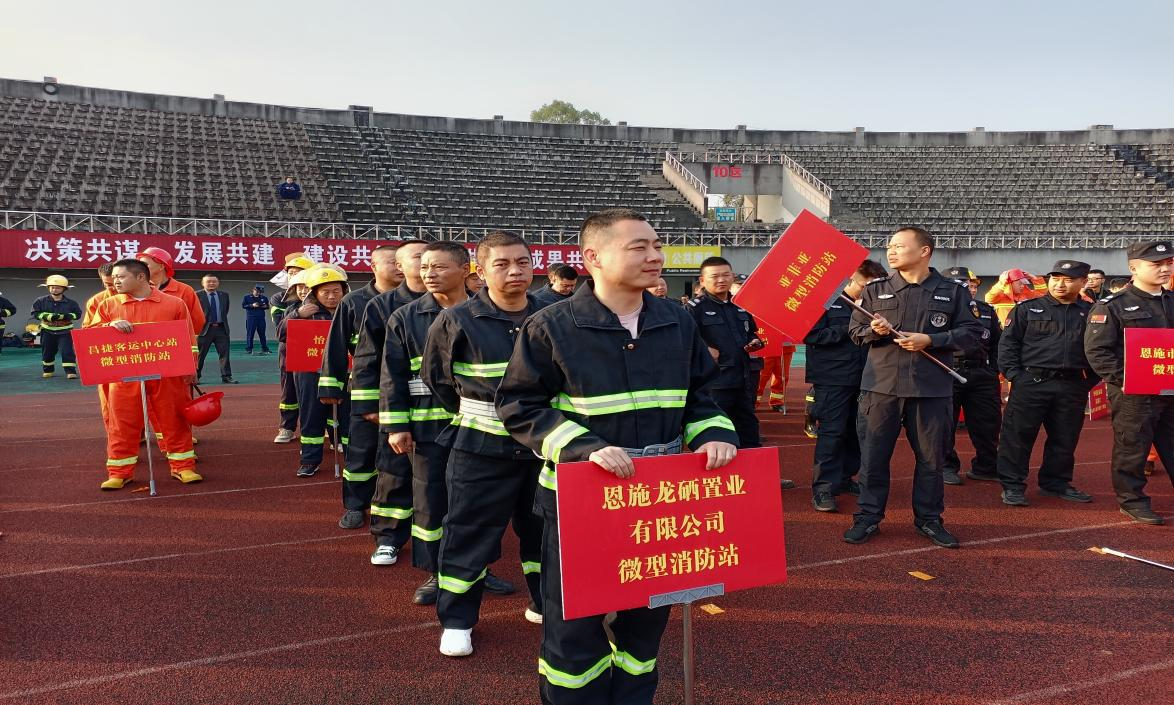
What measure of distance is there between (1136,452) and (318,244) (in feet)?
57.9

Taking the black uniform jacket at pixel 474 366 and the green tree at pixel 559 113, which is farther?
the green tree at pixel 559 113

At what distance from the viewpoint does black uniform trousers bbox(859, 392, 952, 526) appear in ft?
14.3

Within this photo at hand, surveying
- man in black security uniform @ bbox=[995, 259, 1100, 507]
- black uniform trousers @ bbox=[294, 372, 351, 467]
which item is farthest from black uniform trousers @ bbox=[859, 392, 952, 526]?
black uniform trousers @ bbox=[294, 372, 351, 467]

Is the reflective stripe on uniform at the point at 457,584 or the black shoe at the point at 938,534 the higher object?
the reflective stripe on uniform at the point at 457,584

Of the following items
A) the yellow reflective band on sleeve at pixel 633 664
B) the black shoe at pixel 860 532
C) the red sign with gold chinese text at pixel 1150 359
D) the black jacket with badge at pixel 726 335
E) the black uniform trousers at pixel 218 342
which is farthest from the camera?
the black uniform trousers at pixel 218 342

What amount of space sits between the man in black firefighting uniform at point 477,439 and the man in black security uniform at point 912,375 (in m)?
2.36

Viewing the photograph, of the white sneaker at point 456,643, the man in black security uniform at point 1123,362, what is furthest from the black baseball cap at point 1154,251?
the white sneaker at point 456,643

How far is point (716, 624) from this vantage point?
3.43m

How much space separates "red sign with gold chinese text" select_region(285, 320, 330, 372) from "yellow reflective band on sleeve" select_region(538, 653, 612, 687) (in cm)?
423

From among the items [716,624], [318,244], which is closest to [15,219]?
[318,244]

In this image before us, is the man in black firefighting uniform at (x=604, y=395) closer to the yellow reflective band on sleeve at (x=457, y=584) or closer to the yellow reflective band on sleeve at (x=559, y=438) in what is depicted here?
the yellow reflective band on sleeve at (x=559, y=438)

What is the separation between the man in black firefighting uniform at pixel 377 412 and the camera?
407cm

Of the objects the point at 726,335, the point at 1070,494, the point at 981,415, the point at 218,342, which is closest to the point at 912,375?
the point at 726,335

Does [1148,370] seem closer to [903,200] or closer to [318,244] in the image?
[318,244]
